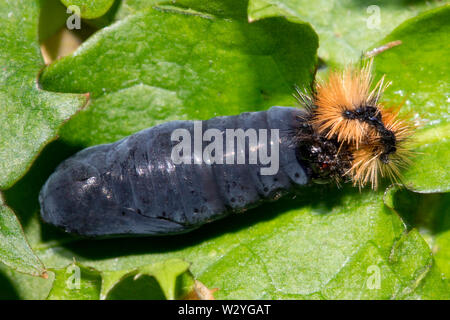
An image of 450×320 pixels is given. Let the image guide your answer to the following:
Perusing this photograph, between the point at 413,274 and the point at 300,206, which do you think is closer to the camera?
the point at 413,274

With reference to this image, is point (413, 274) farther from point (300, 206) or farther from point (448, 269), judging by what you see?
point (300, 206)

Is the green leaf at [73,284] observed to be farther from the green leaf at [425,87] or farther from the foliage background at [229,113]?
the green leaf at [425,87]

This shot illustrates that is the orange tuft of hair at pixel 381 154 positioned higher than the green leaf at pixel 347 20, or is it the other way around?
the green leaf at pixel 347 20

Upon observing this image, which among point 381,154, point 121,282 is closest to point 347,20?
point 381,154

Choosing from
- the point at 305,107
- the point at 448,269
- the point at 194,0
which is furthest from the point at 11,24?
the point at 448,269
